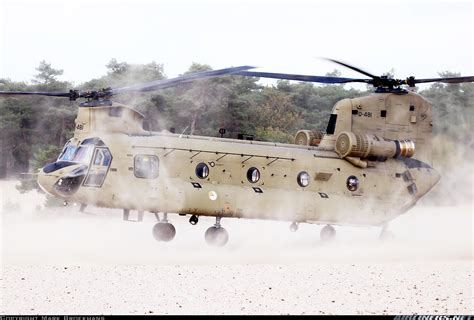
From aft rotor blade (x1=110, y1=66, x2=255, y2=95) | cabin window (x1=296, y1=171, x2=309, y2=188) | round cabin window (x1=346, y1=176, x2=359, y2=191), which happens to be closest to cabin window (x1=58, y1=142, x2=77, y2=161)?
aft rotor blade (x1=110, y1=66, x2=255, y2=95)

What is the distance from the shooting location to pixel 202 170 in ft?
56.9

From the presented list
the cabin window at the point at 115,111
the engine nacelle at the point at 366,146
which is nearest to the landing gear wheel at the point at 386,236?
the engine nacelle at the point at 366,146

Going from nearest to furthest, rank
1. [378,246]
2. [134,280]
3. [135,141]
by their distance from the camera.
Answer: [134,280] → [135,141] → [378,246]

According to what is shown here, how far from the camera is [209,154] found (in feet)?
57.0

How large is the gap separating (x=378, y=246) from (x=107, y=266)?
23.7 ft

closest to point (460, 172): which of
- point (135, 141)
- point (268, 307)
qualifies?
point (135, 141)

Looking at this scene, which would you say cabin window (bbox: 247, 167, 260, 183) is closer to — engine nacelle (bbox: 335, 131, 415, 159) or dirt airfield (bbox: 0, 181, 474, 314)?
dirt airfield (bbox: 0, 181, 474, 314)

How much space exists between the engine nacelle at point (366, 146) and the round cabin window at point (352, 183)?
544 millimetres

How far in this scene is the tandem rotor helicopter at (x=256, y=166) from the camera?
1667 centimetres

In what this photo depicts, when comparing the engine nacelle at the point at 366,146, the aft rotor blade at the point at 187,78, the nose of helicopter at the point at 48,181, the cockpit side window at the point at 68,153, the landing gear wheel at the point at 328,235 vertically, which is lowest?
the landing gear wheel at the point at 328,235

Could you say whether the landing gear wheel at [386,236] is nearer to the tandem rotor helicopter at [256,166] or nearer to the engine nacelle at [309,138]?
the tandem rotor helicopter at [256,166]

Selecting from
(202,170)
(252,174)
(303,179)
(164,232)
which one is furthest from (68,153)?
(303,179)

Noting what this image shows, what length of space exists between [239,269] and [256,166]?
287 centimetres

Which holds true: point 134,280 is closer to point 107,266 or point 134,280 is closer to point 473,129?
point 107,266
